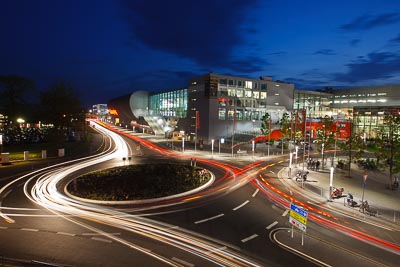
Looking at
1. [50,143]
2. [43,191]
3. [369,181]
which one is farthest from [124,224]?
[50,143]

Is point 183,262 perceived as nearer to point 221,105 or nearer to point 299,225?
point 299,225

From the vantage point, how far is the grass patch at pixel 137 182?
26.4m

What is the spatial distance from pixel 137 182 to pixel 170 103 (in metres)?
72.7

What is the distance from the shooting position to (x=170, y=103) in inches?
4045

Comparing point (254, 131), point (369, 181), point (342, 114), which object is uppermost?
point (342, 114)

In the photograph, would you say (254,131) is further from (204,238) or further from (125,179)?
(204,238)

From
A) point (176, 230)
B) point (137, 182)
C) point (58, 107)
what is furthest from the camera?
point (58, 107)

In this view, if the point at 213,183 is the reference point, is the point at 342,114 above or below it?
above

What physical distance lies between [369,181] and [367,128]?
220 ft

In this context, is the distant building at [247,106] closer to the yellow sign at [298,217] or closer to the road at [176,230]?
the road at [176,230]

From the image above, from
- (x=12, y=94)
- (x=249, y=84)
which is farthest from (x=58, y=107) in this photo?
(x=249, y=84)

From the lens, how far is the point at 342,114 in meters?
105

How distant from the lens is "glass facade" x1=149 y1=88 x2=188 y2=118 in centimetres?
9262

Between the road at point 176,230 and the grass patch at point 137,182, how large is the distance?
244 cm
